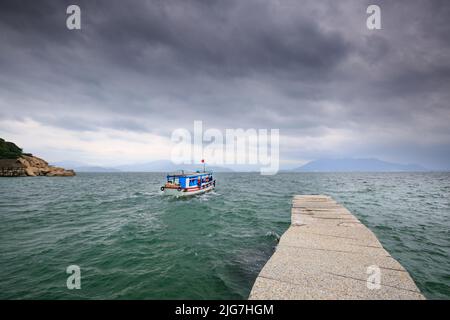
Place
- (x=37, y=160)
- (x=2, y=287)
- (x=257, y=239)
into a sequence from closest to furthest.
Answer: (x=2, y=287), (x=257, y=239), (x=37, y=160)

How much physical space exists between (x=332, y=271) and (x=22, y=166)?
455ft

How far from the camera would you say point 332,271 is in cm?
645

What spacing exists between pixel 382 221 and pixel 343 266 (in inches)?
542

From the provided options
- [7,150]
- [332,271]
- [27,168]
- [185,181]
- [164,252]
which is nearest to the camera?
[332,271]

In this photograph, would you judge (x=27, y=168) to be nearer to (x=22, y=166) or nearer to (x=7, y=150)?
(x=22, y=166)

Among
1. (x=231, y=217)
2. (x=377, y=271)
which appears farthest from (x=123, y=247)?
(x=377, y=271)

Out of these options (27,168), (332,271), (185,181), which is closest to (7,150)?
(27,168)

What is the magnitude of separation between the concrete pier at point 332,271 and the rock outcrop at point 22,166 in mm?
134830

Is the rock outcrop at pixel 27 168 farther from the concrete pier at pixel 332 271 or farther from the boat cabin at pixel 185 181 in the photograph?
the concrete pier at pixel 332 271

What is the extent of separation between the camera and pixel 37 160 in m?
103

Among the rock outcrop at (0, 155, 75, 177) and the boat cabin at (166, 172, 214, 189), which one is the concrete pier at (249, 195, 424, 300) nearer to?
the boat cabin at (166, 172, 214, 189)

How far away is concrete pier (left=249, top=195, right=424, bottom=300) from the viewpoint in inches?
208
